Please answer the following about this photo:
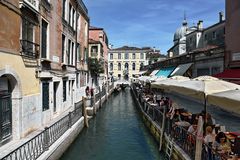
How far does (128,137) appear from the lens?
596 inches

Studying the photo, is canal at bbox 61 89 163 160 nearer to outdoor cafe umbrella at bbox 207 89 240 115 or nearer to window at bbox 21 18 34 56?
window at bbox 21 18 34 56

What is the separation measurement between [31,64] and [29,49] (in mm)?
623

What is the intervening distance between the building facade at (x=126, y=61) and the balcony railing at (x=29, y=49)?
69.2 meters

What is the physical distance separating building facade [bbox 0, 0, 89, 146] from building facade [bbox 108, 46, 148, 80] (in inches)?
2471

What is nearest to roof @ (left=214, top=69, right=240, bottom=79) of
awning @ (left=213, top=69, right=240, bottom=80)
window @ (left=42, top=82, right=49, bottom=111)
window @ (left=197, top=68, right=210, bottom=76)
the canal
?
awning @ (left=213, top=69, right=240, bottom=80)

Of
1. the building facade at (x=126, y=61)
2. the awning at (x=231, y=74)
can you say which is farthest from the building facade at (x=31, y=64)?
the building facade at (x=126, y=61)

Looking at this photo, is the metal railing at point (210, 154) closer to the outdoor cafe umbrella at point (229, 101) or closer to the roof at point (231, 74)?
the outdoor cafe umbrella at point (229, 101)

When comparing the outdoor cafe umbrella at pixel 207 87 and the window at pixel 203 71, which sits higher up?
the window at pixel 203 71

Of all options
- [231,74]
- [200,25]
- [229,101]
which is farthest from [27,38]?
[200,25]

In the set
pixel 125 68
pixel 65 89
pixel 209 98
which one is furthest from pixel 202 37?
pixel 125 68

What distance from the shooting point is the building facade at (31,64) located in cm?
972

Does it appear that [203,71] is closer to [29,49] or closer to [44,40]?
[44,40]

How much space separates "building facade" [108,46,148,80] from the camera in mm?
82000

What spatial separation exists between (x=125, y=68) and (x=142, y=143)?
2747 inches
